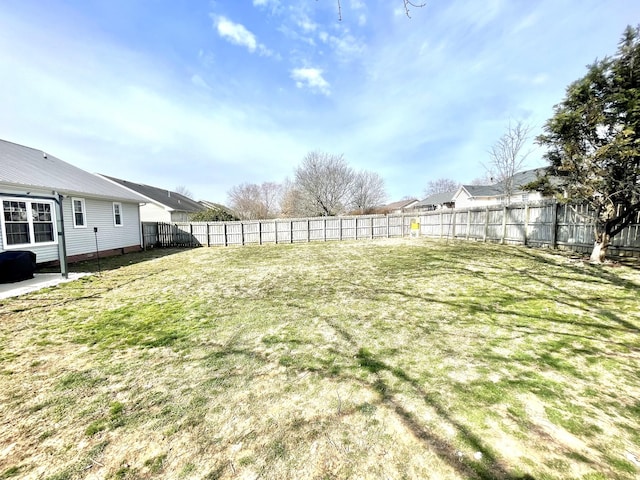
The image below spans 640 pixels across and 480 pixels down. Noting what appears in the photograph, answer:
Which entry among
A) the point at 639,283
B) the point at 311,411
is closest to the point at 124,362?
the point at 311,411

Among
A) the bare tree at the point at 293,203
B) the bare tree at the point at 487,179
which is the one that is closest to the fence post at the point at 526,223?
the bare tree at the point at 487,179

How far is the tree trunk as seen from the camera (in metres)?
6.66

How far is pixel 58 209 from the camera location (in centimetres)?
799

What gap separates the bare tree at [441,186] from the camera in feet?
187

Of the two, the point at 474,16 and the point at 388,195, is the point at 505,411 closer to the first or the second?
the point at 474,16

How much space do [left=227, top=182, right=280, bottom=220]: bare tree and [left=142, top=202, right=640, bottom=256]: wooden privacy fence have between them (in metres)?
16.2

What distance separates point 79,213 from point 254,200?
29.5 metres

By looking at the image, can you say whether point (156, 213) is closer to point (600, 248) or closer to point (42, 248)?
point (42, 248)

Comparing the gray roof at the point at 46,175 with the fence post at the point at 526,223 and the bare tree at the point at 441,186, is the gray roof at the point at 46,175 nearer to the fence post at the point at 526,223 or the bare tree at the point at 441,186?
the fence post at the point at 526,223

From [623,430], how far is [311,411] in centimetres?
223

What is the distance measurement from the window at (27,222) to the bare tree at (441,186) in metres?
61.1

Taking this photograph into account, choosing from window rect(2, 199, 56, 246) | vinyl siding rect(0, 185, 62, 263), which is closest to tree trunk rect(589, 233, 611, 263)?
window rect(2, 199, 56, 246)

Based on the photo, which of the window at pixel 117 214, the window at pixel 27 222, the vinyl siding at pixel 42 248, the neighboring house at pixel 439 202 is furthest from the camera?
the neighboring house at pixel 439 202

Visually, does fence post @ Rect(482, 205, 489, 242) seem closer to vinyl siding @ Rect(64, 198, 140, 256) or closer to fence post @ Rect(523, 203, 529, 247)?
fence post @ Rect(523, 203, 529, 247)
